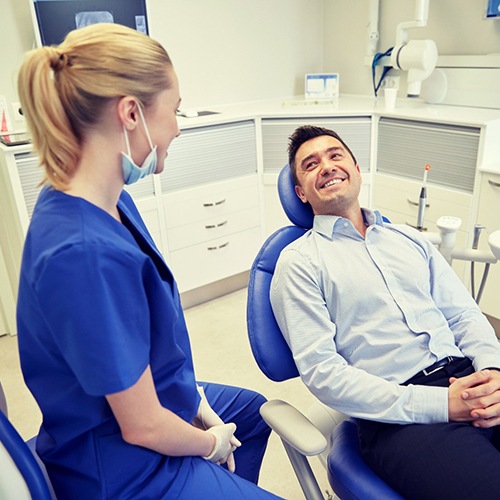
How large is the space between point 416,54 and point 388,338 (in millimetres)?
1903

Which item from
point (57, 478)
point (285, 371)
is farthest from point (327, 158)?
point (57, 478)

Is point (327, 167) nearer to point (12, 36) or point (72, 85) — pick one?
point (72, 85)

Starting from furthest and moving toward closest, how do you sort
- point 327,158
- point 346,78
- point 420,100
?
point 346,78, point 420,100, point 327,158

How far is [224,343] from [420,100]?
70.8 inches

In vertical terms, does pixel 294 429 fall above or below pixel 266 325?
below

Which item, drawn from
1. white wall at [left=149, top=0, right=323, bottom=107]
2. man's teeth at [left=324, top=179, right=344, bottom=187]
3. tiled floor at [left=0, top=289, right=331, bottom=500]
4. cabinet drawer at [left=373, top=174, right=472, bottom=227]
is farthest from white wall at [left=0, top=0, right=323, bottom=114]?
man's teeth at [left=324, top=179, right=344, bottom=187]

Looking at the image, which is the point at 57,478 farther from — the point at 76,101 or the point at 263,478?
the point at 263,478

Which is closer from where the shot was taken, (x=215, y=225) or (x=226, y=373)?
(x=226, y=373)

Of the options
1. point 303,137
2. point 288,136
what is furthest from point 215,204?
point 303,137

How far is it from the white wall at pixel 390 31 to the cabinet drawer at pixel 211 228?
3.96 ft

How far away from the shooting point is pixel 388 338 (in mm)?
1316

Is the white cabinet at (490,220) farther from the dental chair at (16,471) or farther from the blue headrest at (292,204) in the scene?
the dental chair at (16,471)

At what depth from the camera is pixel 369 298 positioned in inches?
52.8

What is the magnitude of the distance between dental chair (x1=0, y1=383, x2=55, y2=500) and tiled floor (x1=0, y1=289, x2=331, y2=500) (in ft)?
3.39
